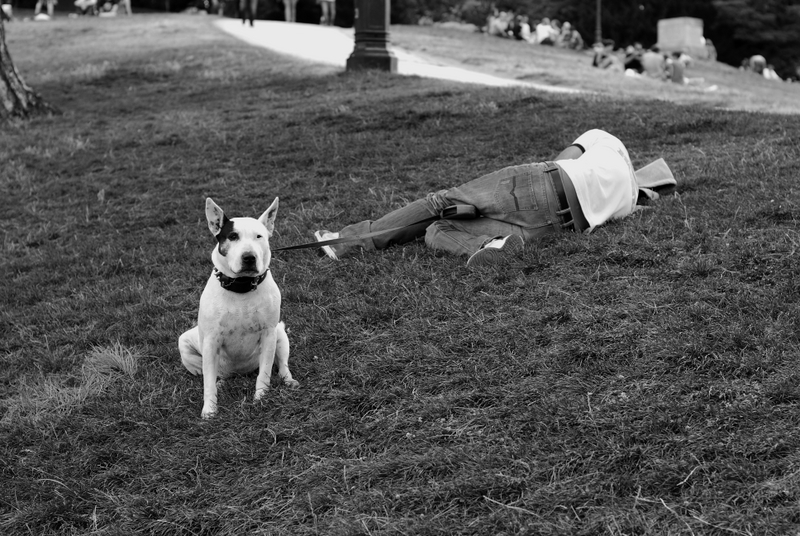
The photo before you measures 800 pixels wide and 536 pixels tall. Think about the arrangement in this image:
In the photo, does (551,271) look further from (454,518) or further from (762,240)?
(454,518)

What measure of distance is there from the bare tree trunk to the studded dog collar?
11.2 m

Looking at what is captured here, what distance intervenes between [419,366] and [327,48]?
66.5 feet

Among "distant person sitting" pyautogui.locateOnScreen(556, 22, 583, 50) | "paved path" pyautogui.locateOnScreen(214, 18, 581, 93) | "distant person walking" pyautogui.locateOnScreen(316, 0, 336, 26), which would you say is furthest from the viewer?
"distant person sitting" pyautogui.locateOnScreen(556, 22, 583, 50)

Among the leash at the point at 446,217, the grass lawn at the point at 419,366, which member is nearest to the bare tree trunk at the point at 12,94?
the grass lawn at the point at 419,366

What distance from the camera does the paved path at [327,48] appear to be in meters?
16.9

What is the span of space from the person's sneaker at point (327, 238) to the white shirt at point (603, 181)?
207 cm

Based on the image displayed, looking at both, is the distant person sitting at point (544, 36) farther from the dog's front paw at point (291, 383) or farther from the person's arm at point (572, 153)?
the dog's front paw at point (291, 383)

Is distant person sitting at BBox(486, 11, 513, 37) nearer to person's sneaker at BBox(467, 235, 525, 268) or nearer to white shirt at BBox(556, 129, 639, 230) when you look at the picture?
white shirt at BBox(556, 129, 639, 230)

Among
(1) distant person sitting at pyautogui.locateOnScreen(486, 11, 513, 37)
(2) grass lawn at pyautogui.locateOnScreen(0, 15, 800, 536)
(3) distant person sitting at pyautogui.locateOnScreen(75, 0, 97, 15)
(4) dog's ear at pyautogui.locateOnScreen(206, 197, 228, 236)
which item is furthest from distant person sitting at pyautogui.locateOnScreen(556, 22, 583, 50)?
(4) dog's ear at pyautogui.locateOnScreen(206, 197, 228, 236)

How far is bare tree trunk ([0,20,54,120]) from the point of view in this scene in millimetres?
13727

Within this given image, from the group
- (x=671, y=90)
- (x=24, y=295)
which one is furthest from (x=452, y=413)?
(x=671, y=90)

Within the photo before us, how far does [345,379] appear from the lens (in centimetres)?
485

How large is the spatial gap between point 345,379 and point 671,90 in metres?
13.1

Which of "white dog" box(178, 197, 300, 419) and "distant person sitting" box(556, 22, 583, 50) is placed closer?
"white dog" box(178, 197, 300, 419)
